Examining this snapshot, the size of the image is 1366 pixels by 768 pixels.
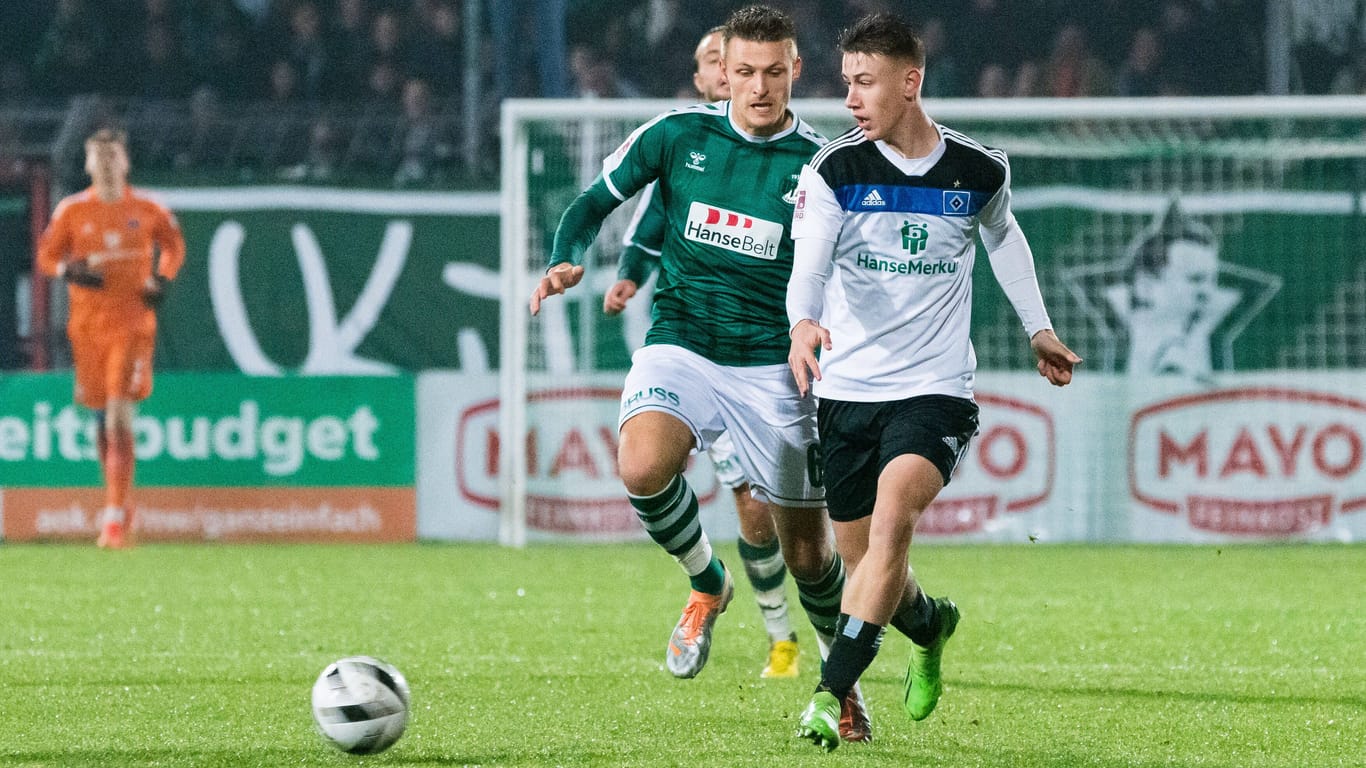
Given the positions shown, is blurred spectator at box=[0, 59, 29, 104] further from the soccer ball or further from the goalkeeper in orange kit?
the soccer ball

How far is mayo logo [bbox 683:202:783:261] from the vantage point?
18.9 feet

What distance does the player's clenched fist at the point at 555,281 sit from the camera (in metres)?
5.52

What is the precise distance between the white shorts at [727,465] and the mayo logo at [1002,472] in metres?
5.57

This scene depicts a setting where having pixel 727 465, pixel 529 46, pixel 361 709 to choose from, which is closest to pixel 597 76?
pixel 529 46

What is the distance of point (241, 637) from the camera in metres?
7.72

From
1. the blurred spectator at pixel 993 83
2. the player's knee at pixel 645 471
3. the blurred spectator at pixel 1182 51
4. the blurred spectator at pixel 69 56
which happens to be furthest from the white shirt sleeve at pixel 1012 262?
the blurred spectator at pixel 69 56

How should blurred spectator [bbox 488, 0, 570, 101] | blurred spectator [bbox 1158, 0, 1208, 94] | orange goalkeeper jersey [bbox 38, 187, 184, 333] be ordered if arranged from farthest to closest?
blurred spectator [bbox 1158, 0, 1208, 94]
blurred spectator [bbox 488, 0, 570, 101]
orange goalkeeper jersey [bbox 38, 187, 184, 333]

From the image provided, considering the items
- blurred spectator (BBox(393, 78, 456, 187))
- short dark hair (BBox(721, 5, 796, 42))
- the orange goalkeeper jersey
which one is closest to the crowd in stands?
blurred spectator (BBox(393, 78, 456, 187))

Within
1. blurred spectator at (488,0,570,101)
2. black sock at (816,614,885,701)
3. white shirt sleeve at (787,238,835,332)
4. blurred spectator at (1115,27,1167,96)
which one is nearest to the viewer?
black sock at (816,614,885,701)

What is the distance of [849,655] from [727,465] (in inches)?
86.5

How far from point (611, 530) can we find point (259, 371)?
2.71 m

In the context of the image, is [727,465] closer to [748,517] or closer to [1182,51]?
[748,517]

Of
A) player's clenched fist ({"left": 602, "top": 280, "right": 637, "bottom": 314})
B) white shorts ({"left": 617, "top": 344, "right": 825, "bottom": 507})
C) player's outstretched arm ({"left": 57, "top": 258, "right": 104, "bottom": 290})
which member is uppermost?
player's clenched fist ({"left": 602, "top": 280, "right": 637, "bottom": 314})

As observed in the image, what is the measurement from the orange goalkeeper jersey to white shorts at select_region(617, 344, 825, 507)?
7.29m
